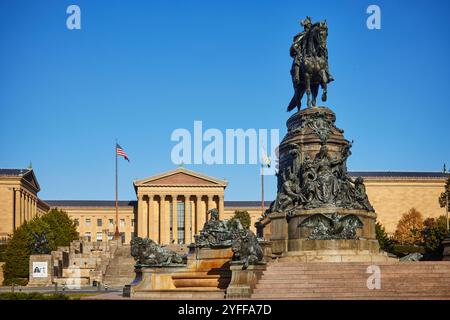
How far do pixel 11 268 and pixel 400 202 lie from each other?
94.2m

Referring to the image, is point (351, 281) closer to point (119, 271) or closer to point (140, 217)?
point (119, 271)

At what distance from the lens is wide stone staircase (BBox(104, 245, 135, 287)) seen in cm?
6956

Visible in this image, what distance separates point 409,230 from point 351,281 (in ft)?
316

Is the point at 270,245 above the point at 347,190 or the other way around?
the other way around

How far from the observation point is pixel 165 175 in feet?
492

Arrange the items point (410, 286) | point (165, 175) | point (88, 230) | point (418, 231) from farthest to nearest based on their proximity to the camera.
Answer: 1. point (88, 230)
2. point (165, 175)
3. point (418, 231)
4. point (410, 286)

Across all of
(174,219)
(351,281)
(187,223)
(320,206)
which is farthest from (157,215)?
(351,281)

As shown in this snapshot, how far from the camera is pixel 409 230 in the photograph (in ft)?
385

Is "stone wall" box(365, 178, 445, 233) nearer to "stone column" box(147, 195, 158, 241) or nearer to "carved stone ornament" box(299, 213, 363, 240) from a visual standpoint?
"stone column" box(147, 195, 158, 241)

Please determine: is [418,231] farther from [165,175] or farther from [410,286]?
[410,286]

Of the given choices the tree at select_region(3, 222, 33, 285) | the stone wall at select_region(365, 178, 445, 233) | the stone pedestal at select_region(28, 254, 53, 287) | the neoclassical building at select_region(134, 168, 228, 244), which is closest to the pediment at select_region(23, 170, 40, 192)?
the neoclassical building at select_region(134, 168, 228, 244)

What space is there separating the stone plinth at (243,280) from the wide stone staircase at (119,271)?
137 ft
